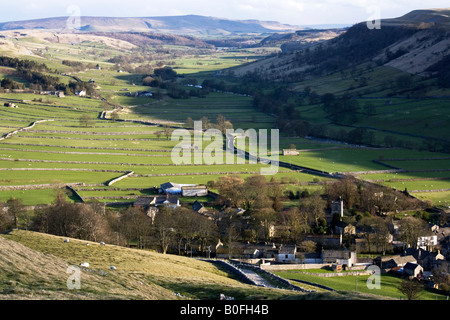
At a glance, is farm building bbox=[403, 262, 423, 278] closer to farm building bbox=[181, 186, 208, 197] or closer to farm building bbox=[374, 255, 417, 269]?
farm building bbox=[374, 255, 417, 269]

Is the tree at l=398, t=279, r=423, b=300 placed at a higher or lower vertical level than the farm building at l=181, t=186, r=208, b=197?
lower

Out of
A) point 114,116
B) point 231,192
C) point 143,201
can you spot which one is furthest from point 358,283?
point 114,116

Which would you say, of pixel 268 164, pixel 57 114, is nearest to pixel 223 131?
pixel 268 164

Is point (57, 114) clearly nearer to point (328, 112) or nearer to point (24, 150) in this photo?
point (24, 150)

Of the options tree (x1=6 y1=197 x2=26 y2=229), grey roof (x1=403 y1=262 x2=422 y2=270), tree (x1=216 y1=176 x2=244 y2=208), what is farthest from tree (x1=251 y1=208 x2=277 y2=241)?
tree (x1=6 y1=197 x2=26 y2=229)

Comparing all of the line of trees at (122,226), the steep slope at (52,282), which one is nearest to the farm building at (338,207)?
the line of trees at (122,226)

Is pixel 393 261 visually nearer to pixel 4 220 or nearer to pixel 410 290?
pixel 410 290
